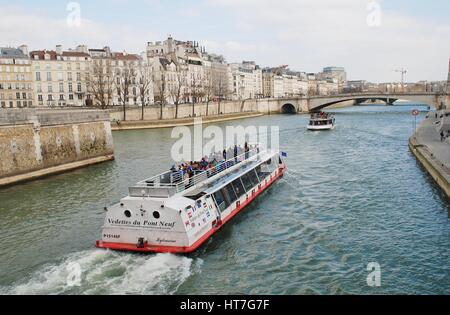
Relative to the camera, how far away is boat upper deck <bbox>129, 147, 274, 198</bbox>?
1490cm

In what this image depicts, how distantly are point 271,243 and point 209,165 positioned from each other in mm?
5949

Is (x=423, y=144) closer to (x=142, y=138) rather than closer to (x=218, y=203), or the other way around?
(x=218, y=203)

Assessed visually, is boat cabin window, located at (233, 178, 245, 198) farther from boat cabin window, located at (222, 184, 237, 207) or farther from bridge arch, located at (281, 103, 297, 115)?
bridge arch, located at (281, 103, 297, 115)

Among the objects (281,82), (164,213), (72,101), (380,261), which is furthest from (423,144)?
(281,82)

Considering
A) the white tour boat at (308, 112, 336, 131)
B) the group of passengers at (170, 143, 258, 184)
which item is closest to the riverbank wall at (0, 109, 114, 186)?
the group of passengers at (170, 143, 258, 184)

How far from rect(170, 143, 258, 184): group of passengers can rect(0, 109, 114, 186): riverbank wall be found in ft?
39.4

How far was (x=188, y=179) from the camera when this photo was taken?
16.3m

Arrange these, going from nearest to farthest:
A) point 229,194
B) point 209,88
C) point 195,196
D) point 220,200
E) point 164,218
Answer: point 164,218, point 195,196, point 220,200, point 229,194, point 209,88

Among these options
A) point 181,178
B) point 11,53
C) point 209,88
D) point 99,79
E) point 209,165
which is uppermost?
point 11,53

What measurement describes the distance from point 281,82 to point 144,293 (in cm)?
17214

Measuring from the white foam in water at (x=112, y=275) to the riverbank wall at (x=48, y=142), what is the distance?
1451cm

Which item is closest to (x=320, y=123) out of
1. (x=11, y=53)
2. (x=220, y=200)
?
(x=220, y=200)

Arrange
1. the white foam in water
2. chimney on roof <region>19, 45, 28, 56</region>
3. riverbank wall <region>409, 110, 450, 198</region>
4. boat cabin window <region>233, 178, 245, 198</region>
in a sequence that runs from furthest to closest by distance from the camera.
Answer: chimney on roof <region>19, 45, 28, 56</region>, riverbank wall <region>409, 110, 450, 198</region>, boat cabin window <region>233, 178, 245, 198</region>, the white foam in water

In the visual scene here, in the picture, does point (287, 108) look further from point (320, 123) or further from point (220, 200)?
point (220, 200)
